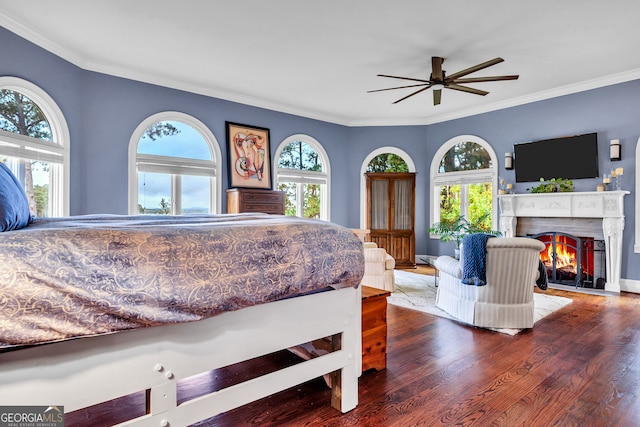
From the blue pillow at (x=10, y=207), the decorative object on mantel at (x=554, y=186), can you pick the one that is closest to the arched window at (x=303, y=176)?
the decorative object on mantel at (x=554, y=186)

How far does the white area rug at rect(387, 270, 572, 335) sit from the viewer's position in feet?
12.5

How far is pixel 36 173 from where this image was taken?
3.92 meters

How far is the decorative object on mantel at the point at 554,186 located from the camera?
5.34 metres

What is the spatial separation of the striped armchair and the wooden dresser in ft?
10.4

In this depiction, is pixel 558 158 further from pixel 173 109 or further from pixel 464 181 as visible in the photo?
pixel 173 109

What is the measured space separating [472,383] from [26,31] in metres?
5.23

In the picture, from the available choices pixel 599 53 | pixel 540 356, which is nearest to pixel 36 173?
pixel 540 356

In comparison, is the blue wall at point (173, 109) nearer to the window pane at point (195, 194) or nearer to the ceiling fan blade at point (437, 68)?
the window pane at point (195, 194)

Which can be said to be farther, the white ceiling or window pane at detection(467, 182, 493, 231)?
window pane at detection(467, 182, 493, 231)

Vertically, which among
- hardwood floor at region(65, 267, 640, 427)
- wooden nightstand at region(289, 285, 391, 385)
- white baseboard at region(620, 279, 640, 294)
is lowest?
hardwood floor at region(65, 267, 640, 427)

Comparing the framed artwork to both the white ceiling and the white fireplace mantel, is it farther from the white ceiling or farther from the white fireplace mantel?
the white fireplace mantel

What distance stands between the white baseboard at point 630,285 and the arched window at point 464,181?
6.52ft

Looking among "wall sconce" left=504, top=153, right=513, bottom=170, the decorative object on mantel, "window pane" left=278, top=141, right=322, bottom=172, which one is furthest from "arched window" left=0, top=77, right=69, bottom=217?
the decorative object on mantel

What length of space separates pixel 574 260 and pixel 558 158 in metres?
1.62
